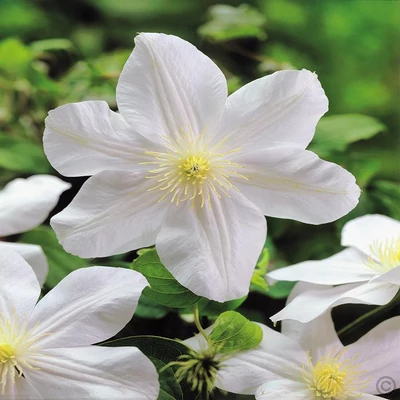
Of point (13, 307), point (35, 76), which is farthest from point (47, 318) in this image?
point (35, 76)

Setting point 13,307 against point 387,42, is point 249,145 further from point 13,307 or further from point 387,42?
point 387,42

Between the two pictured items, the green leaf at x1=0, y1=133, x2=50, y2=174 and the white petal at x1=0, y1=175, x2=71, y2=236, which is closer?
the white petal at x1=0, y1=175, x2=71, y2=236

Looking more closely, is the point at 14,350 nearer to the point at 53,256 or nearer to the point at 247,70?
the point at 53,256

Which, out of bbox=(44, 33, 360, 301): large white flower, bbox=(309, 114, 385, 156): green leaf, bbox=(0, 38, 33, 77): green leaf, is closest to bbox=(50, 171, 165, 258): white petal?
bbox=(44, 33, 360, 301): large white flower

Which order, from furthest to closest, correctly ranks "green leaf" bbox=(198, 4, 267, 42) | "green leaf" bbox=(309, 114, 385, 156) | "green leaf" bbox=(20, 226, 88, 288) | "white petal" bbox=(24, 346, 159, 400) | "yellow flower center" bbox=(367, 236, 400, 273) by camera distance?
"green leaf" bbox=(198, 4, 267, 42) → "green leaf" bbox=(309, 114, 385, 156) → "green leaf" bbox=(20, 226, 88, 288) → "yellow flower center" bbox=(367, 236, 400, 273) → "white petal" bbox=(24, 346, 159, 400)

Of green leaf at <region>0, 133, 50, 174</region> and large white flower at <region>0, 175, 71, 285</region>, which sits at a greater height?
green leaf at <region>0, 133, 50, 174</region>

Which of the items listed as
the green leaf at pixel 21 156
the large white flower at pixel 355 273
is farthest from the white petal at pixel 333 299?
the green leaf at pixel 21 156

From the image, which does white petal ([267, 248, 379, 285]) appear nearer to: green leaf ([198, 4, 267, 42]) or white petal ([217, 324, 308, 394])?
white petal ([217, 324, 308, 394])

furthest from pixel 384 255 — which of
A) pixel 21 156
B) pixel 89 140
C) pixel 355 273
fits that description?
pixel 21 156
